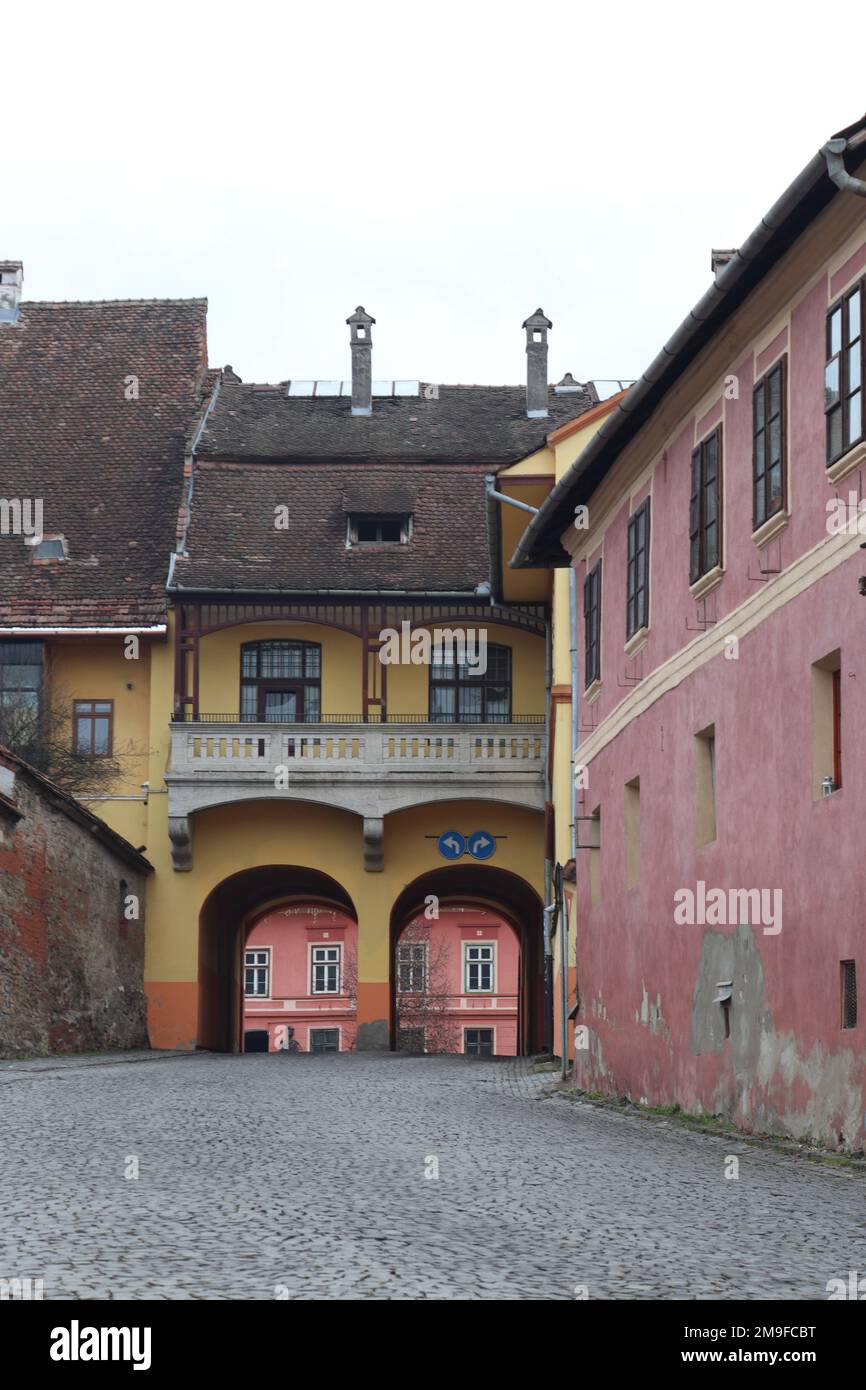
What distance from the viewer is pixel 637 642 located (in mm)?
20375

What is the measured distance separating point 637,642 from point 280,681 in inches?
737

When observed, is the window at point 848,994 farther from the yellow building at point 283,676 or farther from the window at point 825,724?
the yellow building at point 283,676

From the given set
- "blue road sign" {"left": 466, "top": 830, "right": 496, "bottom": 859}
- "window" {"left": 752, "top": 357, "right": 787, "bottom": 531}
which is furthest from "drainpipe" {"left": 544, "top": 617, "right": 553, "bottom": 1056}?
"window" {"left": 752, "top": 357, "right": 787, "bottom": 531}

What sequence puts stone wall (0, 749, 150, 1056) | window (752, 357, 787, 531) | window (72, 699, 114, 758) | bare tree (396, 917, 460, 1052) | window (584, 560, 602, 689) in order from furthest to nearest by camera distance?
bare tree (396, 917, 460, 1052) < window (72, 699, 114, 758) < stone wall (0, 749, 150, 1056) < window (584, 560, 602, 689) < window (752, 357, 787, 531)

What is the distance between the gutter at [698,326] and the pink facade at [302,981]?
4874 centimetres

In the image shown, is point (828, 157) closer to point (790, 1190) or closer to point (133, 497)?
point (790, 1190)

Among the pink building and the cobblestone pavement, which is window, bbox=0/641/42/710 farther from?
the cobblestone pavement

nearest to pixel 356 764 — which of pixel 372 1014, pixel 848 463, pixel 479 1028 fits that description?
pixel 372 1014

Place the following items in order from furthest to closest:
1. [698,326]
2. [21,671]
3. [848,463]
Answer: [21,671], [698,326], [848,463]

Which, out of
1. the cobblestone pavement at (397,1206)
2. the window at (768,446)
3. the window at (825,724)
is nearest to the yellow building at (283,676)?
the window at (768,446)

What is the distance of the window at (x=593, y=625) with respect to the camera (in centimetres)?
2303

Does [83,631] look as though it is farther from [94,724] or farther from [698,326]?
[698,326]

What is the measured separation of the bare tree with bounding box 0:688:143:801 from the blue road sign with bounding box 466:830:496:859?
21.5ft

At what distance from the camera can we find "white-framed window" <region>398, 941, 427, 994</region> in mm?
72750
